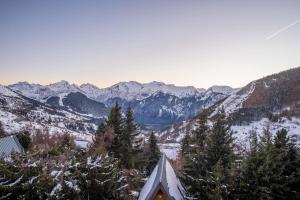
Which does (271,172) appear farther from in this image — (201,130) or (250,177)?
(201,130)

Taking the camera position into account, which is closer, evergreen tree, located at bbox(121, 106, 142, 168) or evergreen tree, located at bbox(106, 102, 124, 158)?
evergreen tree, located at bbox(106, 102, 124, 158)

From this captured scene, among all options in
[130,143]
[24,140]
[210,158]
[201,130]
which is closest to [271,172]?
[210,158]

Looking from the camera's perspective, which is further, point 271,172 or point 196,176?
point 196,176

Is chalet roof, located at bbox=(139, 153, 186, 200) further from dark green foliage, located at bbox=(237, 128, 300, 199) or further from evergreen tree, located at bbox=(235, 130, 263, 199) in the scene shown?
dark green foliage, located at bbox=(237, 128, 300, 199)

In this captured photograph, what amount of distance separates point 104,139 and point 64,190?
3026cm

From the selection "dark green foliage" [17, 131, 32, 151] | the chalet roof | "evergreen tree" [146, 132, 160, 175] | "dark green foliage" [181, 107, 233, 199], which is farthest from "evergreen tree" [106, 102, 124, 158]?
"dark green foliage" [17, 131, 32, 151]

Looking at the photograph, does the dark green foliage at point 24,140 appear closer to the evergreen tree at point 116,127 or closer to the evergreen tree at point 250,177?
the evergreen tree at point 116,127

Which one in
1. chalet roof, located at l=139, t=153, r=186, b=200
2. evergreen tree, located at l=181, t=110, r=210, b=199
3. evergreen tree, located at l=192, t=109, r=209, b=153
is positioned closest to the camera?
evergreen tree, located at l=181, t=110, r=210, b=199

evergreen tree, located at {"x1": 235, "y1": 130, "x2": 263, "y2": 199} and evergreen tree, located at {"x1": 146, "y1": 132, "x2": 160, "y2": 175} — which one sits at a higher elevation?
evergreen tree, located at {"x1": 235, "y1": 130, "x2": 263, "y2": 199}

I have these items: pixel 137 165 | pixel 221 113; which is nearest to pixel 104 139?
→ pixel 137 165

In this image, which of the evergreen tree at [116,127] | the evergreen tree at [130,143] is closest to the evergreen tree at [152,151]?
the evergreen tree at [130,143]

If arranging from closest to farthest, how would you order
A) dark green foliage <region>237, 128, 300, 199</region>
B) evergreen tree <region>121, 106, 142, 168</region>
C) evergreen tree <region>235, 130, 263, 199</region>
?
dark green foliage <region>237, 128, 300, 199</region>
evergreen tree <region>235, 130, 263, 199</region>
evergreen tree <region>121, 106, 142, 168</region>

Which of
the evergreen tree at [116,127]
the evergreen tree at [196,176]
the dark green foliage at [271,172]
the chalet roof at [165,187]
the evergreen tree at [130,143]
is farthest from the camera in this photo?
the evergreen tree at [130,143]

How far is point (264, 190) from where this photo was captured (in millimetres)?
19891
